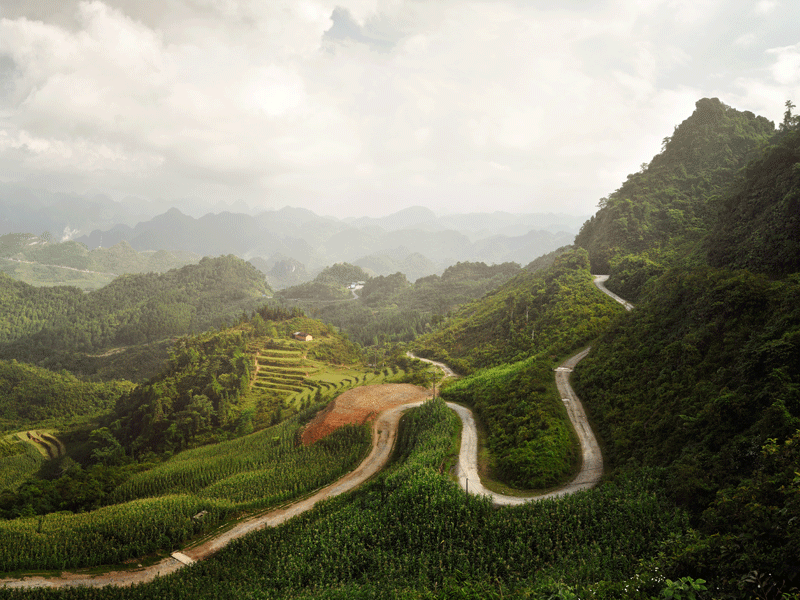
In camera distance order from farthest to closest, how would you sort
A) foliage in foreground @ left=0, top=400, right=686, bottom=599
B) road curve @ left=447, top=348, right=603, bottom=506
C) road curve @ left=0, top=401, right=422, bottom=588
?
road curve @ left=447, top=348, right=603, bottom=506
road curve @ left=0, top=401, right=422, bottom=588
foliage in foreground @ left=0, top=400, right=686, bottom=599

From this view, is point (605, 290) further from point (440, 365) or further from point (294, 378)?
point (294, 378)

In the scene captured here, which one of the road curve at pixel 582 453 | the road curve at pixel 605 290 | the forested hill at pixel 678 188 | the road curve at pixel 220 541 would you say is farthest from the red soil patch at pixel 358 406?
the forested hill at pixel 678 188

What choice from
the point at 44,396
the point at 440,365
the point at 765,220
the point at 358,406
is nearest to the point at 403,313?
the point at 440,365

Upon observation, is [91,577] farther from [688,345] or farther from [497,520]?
[688,345]

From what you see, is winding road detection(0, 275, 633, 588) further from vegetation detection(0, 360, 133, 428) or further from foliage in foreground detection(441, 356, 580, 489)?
vegetation detection(0, 360, 133, 428)

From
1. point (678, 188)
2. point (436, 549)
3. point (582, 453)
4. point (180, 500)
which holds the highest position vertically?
point (678, 188)

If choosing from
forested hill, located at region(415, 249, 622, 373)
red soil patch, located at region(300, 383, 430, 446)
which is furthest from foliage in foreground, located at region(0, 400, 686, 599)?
forested hill, located at region(415, 249, 622, 373)

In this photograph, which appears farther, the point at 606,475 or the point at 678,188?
the point at 678,188

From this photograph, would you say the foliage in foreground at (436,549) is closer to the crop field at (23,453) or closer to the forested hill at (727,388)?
the forested hill at (727,388)
